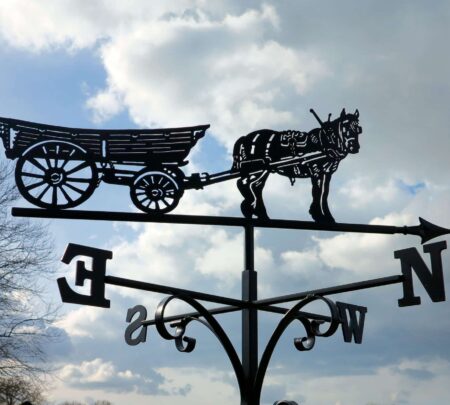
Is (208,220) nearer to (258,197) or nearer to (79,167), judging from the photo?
(258,197)

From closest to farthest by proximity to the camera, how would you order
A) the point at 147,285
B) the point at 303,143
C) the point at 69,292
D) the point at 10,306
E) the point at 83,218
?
the point at 69,292
the point at 147,285
the point at 83,218
the point at 303,143
the point at 10,306

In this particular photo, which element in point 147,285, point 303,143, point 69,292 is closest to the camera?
point 69,292

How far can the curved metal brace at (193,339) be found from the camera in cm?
411

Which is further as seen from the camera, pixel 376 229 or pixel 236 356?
pixel 376 229

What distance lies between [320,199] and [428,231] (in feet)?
3.09

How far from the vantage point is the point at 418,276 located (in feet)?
14.2

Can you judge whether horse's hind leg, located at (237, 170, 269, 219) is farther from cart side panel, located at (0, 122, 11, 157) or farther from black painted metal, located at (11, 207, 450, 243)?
cart side panel, located at (0, 122, 11, 157)

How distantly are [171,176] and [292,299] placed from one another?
5.24ft

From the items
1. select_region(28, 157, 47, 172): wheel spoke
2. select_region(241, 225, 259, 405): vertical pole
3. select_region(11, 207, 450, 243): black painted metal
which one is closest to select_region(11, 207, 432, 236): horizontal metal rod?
select_region(11, 207, 450, 243): black painted metal

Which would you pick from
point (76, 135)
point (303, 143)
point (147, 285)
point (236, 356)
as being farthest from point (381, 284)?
point (76, 135)

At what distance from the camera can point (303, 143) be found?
235 inches

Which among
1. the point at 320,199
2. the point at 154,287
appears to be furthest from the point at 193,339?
the point at 320,199

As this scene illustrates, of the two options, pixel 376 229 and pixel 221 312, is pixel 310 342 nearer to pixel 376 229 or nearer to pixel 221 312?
pixel 221 312

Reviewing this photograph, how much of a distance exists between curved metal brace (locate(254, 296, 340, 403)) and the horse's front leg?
3.74ft
